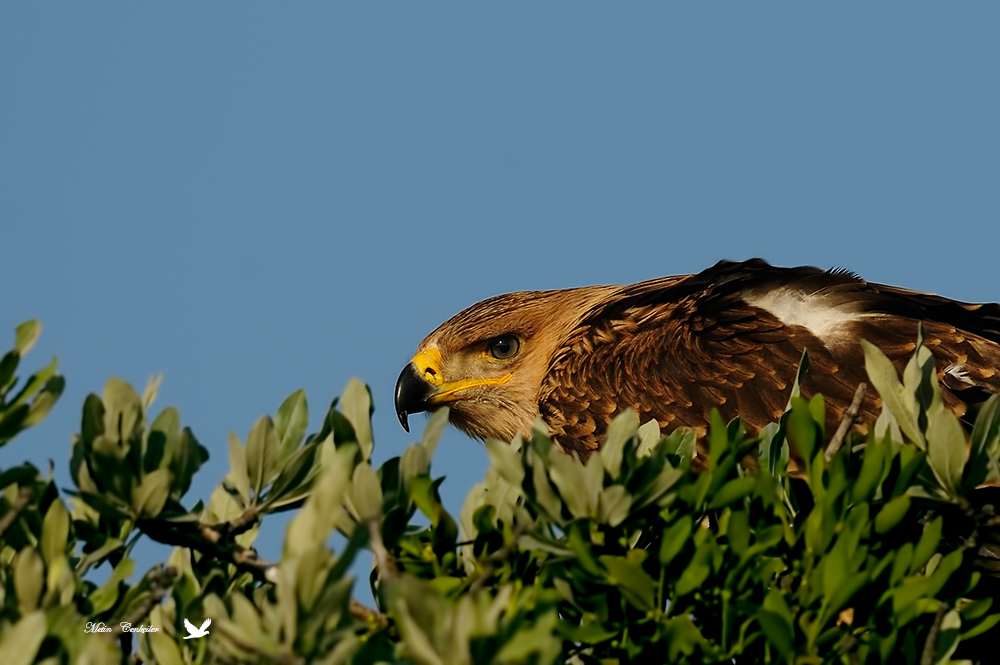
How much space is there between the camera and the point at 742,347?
6316 millimetres

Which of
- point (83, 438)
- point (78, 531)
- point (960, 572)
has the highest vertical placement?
point (83, 438)

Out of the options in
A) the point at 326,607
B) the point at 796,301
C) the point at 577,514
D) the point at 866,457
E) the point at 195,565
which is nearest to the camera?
the point at 326,607

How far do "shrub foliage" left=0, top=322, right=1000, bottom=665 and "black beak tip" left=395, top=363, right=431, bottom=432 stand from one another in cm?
458

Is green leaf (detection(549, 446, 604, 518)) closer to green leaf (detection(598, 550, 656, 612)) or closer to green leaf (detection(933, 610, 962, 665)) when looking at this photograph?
green leaf (detection(598, 550, 656, 612))

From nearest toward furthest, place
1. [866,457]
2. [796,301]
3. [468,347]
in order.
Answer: [866,457] < [796,301] < [468,347]

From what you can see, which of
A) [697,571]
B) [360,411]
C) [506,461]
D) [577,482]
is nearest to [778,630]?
[697,571]

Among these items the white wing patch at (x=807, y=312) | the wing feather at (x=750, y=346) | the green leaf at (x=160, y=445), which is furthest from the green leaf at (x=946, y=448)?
the white wing patch at (x=807, y=312)

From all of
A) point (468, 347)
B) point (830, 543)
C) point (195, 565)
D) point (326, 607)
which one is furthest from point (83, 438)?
point (468, 347)

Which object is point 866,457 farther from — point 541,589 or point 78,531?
point 78,531

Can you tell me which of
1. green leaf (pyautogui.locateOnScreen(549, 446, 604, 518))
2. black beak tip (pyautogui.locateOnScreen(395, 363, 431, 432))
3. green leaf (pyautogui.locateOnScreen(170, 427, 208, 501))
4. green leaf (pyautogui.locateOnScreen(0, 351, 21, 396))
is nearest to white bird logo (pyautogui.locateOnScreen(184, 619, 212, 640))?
green leaf (pyautogui.locateOnScreen(170, 427, 208, 501))

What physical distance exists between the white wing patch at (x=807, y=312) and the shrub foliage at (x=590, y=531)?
3.13 meters

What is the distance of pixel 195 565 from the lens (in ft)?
10.3

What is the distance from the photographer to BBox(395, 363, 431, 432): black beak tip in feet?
25.4

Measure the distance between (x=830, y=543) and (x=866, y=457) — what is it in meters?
0.22
